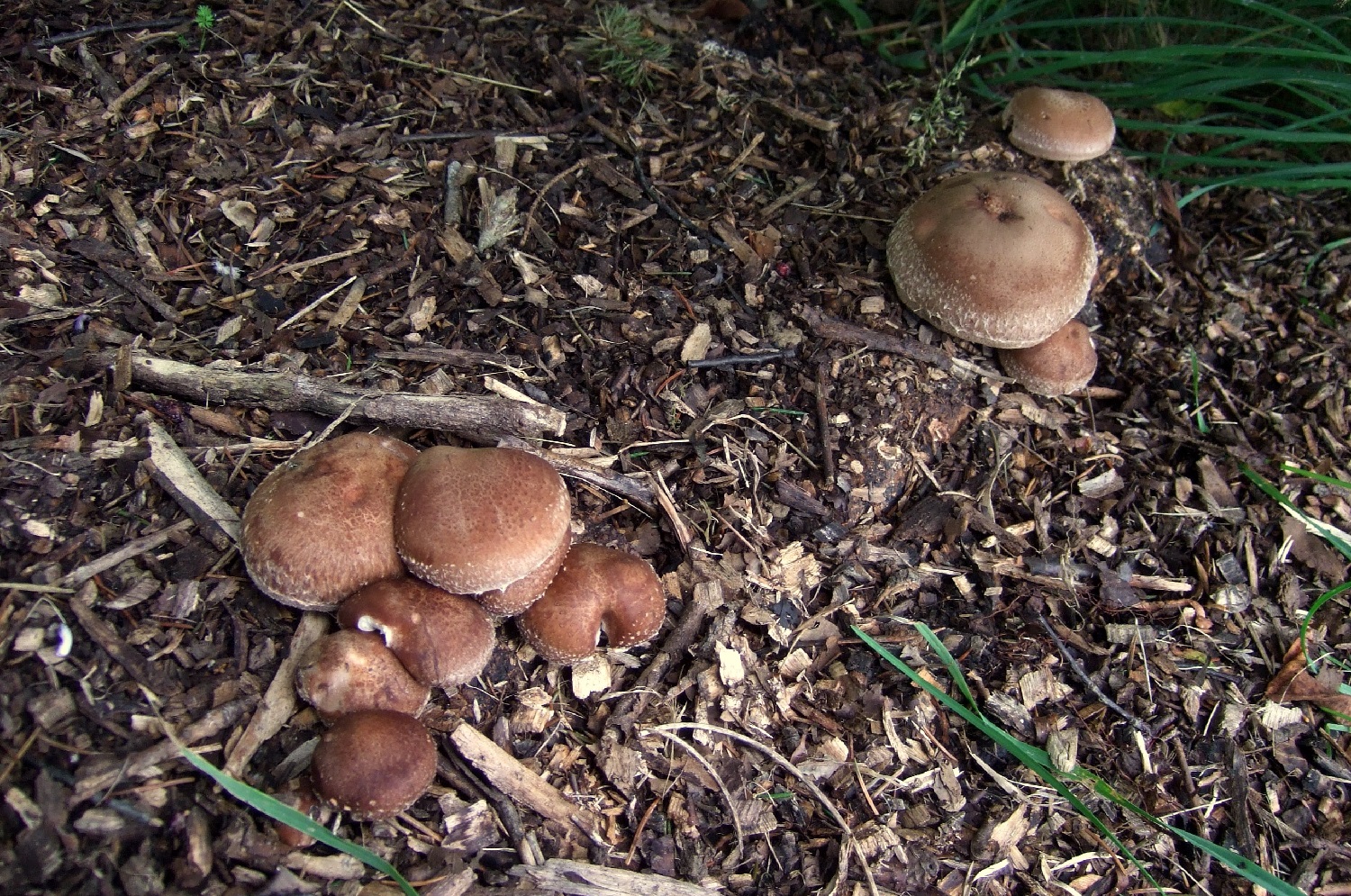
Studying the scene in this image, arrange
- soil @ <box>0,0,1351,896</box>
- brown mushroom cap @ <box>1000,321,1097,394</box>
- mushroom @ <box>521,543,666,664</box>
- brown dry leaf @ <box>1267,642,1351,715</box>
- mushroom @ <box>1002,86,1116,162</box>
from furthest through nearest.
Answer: mushroom @ <box>1002,86,1116,162</box>, brown mushroom cap @ <box>1000,321,1097,394</box>, brown dry leaf @ <box>1267,642,1351,715</box>, mushroom @ <box>521,543,666,664</box>, soil @ <box>0,0,1351,896</box>

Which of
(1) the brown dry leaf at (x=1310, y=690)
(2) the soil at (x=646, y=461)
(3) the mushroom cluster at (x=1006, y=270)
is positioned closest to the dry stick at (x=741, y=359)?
(2) the soil at (x=646, y=461)

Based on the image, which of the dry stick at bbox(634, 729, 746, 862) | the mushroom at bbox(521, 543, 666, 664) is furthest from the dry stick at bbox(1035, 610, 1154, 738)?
the mushroom at bbox(521, 543, 666, 664)

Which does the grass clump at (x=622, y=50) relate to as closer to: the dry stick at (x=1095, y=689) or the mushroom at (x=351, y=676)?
the mushroom at (x=351, y=676)

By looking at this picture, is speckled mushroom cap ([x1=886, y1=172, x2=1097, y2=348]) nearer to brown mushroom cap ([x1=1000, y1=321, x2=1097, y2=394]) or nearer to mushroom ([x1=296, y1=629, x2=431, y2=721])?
brown mushroom cap ([x1=1000, y1=321, x2=1097, y2=394])

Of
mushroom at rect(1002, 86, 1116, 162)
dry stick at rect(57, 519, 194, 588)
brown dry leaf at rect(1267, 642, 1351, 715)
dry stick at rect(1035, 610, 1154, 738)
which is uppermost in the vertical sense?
mushroom at rect(1002, 86, 1116, 162)

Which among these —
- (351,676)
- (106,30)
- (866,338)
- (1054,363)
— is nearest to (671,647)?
(351,676)

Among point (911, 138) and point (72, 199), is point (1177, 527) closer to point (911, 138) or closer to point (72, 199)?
point (911, 138)

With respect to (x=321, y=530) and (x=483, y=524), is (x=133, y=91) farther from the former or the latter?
(x=483, y=524)
